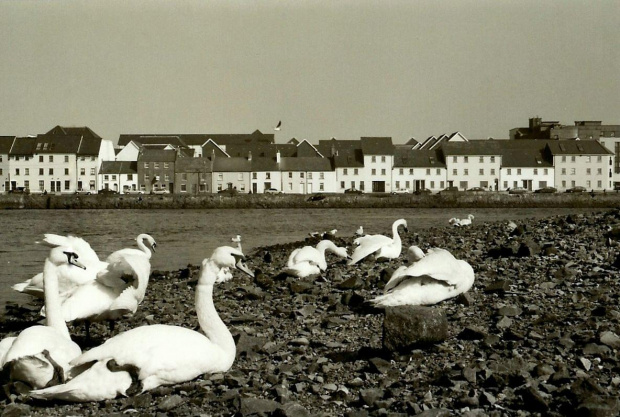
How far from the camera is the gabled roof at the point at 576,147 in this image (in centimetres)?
10188

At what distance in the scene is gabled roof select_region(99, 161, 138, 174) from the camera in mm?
103481

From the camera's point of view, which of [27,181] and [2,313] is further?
[27,181]

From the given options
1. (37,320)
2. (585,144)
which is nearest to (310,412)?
(37,320)

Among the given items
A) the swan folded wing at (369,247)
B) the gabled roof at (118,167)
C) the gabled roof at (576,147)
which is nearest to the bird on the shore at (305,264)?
the swan folded wing at (369,247)

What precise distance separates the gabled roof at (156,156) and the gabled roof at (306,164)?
576 inches

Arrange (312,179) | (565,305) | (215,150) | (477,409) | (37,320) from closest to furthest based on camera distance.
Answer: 1. (477,409)
2. (565,305)
3. (37,320)
4. (312,179)
5. (215,150)

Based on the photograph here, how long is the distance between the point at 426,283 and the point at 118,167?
98268 mm

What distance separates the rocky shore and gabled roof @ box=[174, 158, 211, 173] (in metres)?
89.8

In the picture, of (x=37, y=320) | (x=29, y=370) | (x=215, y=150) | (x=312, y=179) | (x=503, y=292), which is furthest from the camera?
(x=215, y=150)

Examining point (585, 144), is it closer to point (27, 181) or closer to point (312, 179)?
point (312, 179)

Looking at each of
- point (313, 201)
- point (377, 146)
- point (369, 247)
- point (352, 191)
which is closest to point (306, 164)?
point (377, 146)

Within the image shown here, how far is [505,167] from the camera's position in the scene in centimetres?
10156

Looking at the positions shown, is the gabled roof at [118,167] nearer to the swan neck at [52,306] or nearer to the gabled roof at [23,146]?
the gabled roof at [23,146]

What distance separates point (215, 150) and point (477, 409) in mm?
108415
